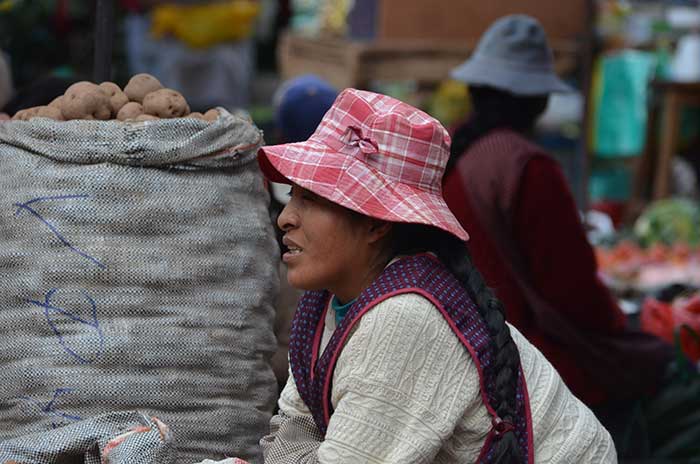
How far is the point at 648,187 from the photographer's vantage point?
318 inches

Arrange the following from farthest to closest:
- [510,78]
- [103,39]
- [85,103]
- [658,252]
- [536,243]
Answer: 1. [658,252]
2. [510,78]
3. [536,243]
4. [103,39]
5. [85,103]

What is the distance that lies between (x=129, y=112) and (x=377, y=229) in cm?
60

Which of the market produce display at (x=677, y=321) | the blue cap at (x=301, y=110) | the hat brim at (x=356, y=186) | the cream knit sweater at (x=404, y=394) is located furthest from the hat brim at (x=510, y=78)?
the cream knit sweater at (x=404, y=394)

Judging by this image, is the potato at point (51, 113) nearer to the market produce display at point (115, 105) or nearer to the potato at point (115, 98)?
the market produce display at point (115, 105)

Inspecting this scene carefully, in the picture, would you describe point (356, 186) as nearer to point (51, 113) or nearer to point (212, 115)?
point (212, 115)

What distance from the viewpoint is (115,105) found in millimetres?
2197

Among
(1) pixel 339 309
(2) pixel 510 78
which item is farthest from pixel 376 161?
(2) pixel 510 78

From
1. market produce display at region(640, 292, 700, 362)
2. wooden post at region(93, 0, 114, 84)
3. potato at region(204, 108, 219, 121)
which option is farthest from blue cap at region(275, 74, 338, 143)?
potato at region(204, 108, 219, 121)

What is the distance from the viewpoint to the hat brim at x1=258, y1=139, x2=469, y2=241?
1821mm

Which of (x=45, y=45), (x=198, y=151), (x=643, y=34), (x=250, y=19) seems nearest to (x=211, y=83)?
(x=250, y=19)

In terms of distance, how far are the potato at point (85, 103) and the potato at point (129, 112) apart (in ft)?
0.11

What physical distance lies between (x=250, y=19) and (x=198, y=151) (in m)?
5.65

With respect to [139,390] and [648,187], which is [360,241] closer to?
[139,390]

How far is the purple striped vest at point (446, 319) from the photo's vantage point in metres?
1.81
